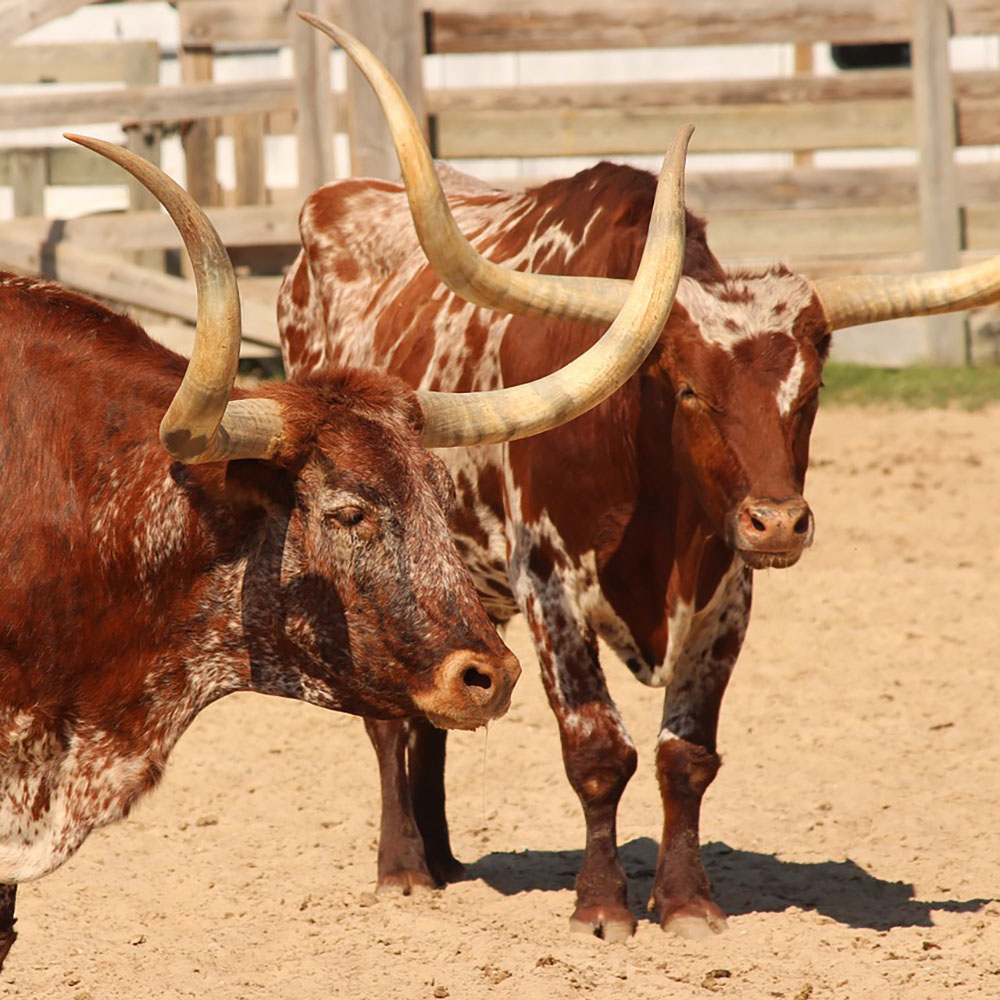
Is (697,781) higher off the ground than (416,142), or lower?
lower

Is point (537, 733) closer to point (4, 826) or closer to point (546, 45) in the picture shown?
point (4, 826)

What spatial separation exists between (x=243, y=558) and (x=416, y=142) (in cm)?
99

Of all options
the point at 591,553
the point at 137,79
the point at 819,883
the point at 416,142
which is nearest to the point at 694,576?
the point at 591,553

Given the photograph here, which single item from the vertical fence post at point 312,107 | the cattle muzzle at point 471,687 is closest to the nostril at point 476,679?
the cattle muzzle at point 471,687

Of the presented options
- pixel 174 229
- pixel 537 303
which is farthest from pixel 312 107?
pixel 537 303

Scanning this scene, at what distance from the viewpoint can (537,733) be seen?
6.48m

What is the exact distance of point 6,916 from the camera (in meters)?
3.81

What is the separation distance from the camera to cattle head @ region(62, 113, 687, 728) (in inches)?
135

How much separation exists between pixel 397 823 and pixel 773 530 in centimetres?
165

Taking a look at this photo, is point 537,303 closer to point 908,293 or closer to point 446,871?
point 908,293

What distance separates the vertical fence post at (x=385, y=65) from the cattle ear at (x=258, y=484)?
25.0 feet

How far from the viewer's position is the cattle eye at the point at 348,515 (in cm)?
344

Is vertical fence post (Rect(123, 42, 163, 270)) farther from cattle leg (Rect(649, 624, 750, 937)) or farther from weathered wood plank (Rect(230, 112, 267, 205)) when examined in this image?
cattle leg (Rect(649, 624, 750, 937))

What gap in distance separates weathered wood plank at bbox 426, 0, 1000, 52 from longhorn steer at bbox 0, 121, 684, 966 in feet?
26.6
